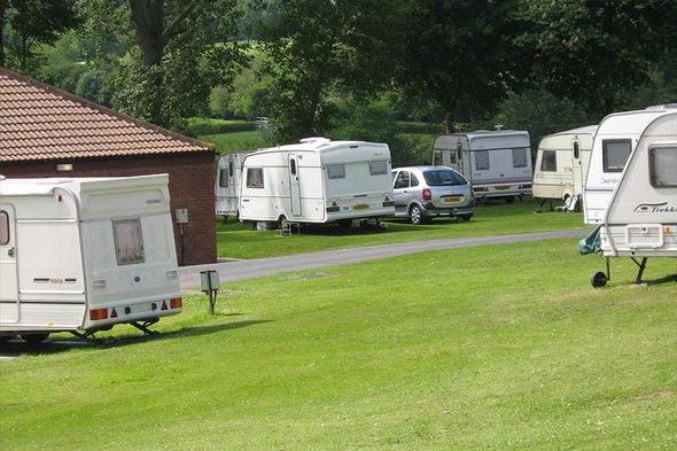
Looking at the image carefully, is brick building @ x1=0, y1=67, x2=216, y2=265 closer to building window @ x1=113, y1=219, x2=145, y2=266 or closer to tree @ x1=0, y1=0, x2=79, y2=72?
Answer: building window @ x1=113, y1=219, x2=145, y2=266

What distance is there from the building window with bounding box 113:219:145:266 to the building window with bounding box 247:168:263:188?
25221 millimetres

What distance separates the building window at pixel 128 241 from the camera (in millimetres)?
22438

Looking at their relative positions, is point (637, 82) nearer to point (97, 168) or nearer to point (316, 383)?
point (97, 168)

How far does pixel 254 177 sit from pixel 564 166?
426 inches

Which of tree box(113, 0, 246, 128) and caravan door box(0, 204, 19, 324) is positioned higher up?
tree box(113, 0, 246, 128)

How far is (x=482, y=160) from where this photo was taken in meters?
57.0

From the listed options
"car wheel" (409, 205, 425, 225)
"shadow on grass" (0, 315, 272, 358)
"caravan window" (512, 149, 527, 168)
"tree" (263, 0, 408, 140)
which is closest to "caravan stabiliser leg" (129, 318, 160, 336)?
"shadow on grass" (0, 315, 272, 358)

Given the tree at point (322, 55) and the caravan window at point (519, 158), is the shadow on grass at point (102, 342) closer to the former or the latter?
the caravan window at point (519, 158)

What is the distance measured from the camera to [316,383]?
57.1 ft

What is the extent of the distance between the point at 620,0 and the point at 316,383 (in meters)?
43.1

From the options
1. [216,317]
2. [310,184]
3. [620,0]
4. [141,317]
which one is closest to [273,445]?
[141,317]

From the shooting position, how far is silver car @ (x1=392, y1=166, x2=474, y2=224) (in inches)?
1855

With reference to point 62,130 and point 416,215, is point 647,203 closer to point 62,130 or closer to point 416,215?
point 62,130

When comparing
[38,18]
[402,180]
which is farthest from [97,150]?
[38,18]
